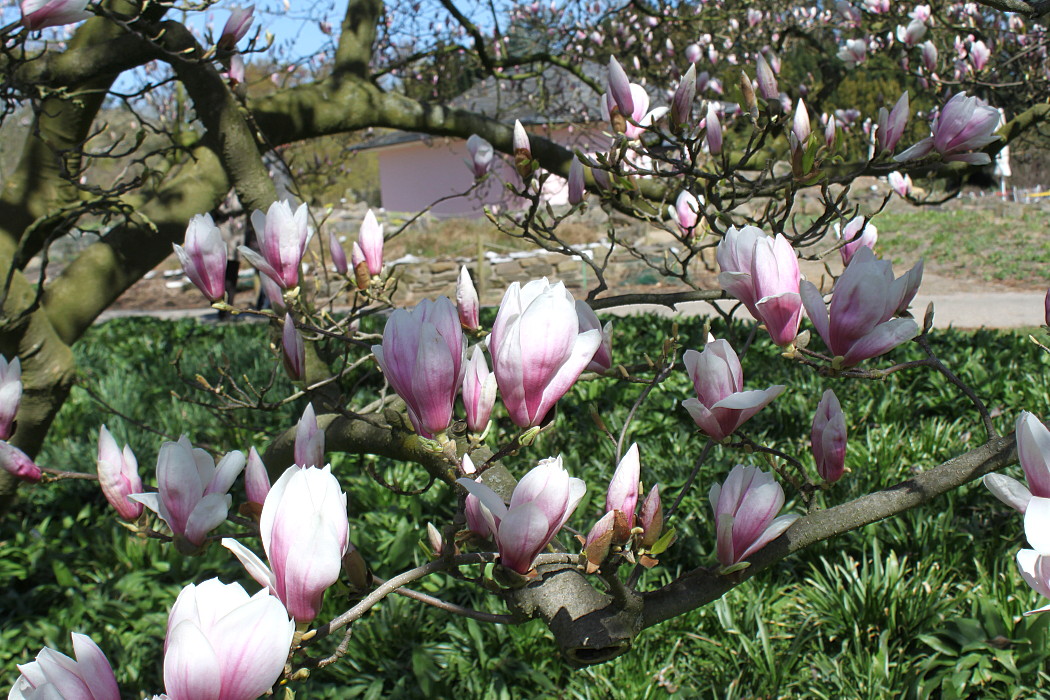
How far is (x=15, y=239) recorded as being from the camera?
2.71 meters

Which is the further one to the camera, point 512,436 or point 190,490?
point 512,436

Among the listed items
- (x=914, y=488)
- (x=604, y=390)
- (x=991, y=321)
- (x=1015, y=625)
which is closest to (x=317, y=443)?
(x=914, y=488)

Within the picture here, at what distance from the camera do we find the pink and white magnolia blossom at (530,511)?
0.69 metres

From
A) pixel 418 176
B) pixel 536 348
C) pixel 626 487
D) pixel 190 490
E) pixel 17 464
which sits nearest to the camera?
pixel 536 348

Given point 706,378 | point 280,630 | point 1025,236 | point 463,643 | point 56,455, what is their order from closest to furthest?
point 280,630, point 706,378, point 463,643, point 56,455, point 1025,236

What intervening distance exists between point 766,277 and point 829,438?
0.88 feet

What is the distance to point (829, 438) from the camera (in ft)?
3.36

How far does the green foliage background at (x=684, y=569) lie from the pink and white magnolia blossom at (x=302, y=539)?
89cm

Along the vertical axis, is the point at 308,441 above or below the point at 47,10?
below

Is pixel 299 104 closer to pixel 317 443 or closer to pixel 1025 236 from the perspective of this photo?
pixel 317 443

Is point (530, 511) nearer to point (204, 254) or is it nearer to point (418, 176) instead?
point (204, 254)

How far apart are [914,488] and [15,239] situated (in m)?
2.92

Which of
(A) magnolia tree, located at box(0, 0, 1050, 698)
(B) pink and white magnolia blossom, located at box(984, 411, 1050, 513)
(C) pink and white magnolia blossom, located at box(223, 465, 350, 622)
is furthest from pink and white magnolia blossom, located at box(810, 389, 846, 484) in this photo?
(C) pink and white magnolia blossom, located at box(223, 465, 350, 622)

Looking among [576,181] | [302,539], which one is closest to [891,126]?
[576,181]
